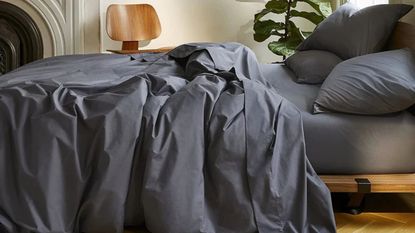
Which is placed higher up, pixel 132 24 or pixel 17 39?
pixel 132 24

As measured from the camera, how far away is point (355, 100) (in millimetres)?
1995

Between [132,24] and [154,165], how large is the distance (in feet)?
10.6

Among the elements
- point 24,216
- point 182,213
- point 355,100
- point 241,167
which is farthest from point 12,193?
point 355,100

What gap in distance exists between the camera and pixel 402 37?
2547mm

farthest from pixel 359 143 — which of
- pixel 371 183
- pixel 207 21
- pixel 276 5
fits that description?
pixel 207 21

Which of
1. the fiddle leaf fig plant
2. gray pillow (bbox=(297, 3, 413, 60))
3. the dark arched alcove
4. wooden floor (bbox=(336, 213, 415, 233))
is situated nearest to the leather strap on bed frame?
wooden floor (bbox=(336, 213, 415, 233))

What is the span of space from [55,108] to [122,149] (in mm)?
287

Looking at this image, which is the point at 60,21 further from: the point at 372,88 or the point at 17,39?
the point at 372,88

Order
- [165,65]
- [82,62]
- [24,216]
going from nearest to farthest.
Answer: [24,216], [165,65], [82,62]

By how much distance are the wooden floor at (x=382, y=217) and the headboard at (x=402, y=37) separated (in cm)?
72

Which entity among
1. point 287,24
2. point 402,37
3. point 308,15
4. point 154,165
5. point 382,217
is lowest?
point 382,217

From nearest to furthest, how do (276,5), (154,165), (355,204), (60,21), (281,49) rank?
(154,165)
(355,204)
(281,49)
(276,5)
(60,21)

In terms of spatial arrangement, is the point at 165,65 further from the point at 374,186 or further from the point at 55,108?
the point at 374,186

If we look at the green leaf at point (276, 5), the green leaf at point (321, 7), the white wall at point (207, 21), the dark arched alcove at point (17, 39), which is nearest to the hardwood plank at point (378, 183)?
the green leaf at point (321, 7)
